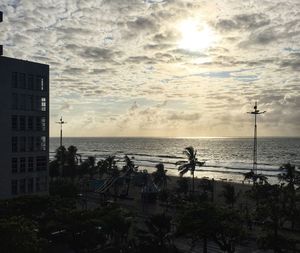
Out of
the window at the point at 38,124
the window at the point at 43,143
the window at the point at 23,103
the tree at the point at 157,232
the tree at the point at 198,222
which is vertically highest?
the window at the point at 23,103

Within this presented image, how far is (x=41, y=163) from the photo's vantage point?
218 ft

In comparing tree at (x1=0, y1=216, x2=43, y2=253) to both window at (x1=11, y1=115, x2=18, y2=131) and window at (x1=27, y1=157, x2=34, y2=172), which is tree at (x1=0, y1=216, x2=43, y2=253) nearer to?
window at (x1=11, y1=115, x2=18, y2=131)

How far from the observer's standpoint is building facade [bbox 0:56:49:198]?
6053cm

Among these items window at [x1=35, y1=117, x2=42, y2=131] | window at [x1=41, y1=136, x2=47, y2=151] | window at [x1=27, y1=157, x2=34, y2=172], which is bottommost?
window at [x1=27, y1=157, x2=34, y2=172]

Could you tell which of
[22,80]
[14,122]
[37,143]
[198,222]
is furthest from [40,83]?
[198,222]

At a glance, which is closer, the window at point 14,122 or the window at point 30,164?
the window at point 14,122

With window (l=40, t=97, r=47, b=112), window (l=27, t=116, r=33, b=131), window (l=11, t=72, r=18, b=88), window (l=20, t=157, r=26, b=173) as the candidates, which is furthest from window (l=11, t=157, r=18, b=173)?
window (l=11, t=72, r=18, b=88)

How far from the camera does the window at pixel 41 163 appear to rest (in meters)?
65.8

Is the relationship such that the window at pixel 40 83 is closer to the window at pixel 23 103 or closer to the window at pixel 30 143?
the window at pixel 23 103

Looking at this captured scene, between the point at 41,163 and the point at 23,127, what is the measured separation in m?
7.05

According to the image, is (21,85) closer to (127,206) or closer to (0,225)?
(127,206)

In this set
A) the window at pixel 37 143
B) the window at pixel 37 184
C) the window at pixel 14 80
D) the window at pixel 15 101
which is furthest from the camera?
the window at pixel 37 143

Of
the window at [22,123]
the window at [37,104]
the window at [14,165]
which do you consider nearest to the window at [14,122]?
the window at [22,123]

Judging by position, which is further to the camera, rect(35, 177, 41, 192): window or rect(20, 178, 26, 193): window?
rect(35, 177, 41, 192): window
